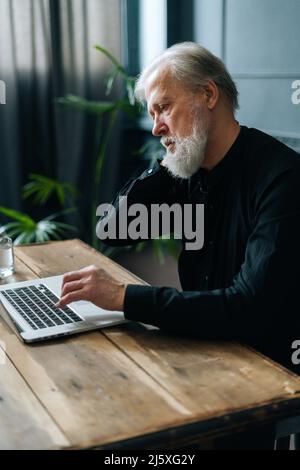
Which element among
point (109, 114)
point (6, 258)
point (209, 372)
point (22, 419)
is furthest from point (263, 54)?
point (22, 419)

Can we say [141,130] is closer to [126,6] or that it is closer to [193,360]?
[126,6]

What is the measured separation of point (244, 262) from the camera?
4.72 ft

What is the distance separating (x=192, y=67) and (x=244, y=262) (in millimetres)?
538

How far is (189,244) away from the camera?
179 centimetres

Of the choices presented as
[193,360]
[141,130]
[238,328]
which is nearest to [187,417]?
[193,360]

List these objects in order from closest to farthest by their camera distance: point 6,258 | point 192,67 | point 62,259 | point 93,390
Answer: point 93,390 → point 192,67 → point 6,258 → point 62,259

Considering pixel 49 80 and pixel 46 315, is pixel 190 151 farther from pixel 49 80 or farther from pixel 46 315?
pixel 49 80

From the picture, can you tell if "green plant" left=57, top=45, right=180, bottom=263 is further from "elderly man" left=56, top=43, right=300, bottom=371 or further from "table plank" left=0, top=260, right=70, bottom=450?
"table plank" left=0, top=260, right=70, bottom=450

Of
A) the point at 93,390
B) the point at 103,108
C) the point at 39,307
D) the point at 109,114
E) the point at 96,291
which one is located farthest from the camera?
the point at 109,114

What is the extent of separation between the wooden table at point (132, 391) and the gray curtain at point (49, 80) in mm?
2129

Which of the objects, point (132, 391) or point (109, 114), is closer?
point (132, 391)

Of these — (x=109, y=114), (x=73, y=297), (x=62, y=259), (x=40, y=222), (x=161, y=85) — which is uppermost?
(x=161, y=85)

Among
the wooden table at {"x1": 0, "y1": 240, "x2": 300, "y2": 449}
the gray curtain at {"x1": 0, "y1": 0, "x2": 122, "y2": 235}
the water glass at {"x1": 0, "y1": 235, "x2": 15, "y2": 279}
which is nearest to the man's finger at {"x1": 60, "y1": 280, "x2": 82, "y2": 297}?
the wooden table at {"x1": 0, "y1": 240, "x2": 300, "y2": 449}

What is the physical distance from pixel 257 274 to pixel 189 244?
19.1 inches
